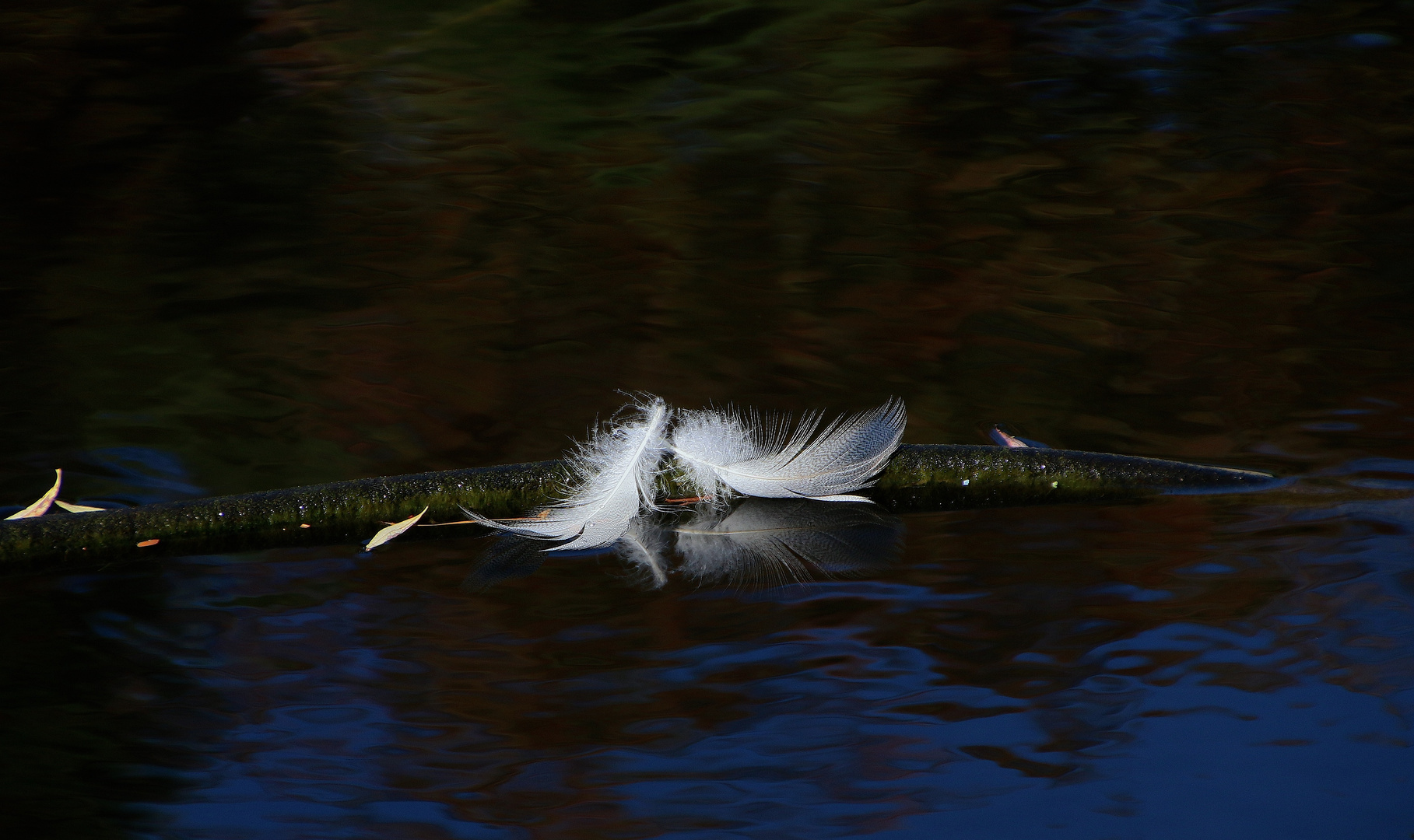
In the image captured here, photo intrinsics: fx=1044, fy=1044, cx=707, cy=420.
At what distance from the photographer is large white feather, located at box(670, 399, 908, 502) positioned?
52.0 inches

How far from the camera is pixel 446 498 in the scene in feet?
4.21

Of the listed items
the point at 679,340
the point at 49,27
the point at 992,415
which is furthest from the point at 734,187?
the point at 49,27

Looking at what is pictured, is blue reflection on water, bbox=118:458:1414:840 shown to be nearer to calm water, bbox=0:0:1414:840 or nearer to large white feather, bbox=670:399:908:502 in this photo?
calm water, bbox=0:0:1414:840

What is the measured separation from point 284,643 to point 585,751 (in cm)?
37

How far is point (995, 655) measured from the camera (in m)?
1.07

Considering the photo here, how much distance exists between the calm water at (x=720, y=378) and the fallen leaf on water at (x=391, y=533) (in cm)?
3

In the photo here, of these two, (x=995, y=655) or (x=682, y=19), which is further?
(x=682, y=19)

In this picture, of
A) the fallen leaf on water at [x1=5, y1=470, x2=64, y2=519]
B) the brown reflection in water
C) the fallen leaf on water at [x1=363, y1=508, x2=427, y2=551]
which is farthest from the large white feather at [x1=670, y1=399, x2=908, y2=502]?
the fallen leaf on water at [x1=5, y1=470, x2=64, y2=519]

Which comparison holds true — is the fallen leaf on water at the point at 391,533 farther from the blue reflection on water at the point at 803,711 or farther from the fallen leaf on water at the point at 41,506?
the fallen leaf on water at the point at 41,506

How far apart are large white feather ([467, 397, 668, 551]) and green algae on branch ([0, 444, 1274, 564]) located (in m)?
0.03

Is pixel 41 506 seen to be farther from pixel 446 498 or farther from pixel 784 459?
pixel 784 459

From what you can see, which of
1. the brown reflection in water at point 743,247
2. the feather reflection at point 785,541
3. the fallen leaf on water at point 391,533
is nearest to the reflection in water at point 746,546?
the feather reflection at point 785,541

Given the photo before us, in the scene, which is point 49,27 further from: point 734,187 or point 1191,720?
point 1191,720

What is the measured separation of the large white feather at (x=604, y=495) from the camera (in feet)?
4.18
